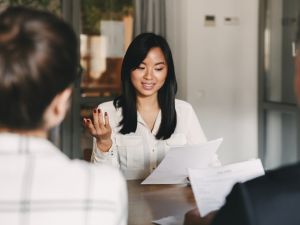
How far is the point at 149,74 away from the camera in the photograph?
7.72 ft

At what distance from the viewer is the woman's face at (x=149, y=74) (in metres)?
2.36

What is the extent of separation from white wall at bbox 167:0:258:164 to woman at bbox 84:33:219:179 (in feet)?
6.37

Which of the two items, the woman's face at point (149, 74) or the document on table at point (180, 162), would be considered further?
the woman's face at point (149, 74)

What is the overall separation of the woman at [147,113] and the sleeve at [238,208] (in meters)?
1.42

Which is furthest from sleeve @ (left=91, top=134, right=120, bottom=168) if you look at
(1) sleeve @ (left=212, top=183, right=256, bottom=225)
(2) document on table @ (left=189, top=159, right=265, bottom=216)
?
(1) sleeve @ (left=212, top=183, right=256, bottom=225)

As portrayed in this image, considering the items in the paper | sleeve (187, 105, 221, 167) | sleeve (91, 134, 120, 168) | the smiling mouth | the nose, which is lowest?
the paper

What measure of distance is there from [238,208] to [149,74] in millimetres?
1627

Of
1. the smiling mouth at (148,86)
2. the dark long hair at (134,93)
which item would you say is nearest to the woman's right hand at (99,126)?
the dark long hair at (134,93)

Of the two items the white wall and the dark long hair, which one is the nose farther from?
the white wall

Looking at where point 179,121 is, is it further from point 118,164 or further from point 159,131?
point 118,164

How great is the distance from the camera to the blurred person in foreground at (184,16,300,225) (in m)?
0.76

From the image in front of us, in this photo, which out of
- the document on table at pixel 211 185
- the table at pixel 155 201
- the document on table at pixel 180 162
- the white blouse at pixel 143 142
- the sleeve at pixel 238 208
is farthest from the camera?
the white blouse at pixel 143 142

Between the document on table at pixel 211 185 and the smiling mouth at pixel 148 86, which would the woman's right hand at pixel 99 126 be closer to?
the smiling mouth at pixel 148 86

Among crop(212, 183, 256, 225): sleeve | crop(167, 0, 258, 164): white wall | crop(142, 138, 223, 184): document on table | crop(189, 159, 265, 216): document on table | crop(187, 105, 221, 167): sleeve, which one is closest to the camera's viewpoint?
crop(212, 183, 256, 225): sleeve
